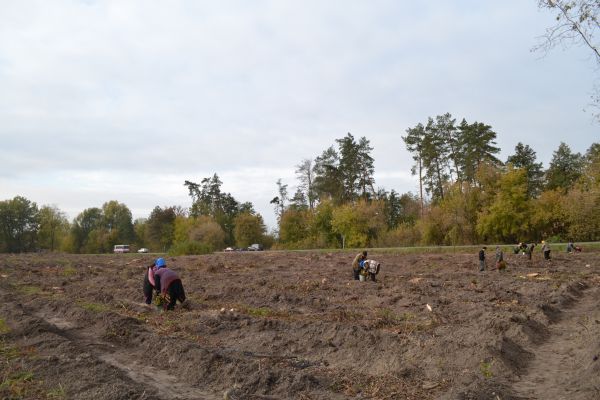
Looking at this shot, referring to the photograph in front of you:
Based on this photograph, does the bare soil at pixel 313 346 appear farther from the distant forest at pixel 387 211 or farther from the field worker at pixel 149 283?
the distant forest at pixel 387 211

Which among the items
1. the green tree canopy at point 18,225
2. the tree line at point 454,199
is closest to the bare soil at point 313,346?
the tree line at point 454,199

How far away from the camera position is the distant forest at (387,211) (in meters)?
44.8

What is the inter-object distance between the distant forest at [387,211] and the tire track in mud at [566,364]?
33870 mm

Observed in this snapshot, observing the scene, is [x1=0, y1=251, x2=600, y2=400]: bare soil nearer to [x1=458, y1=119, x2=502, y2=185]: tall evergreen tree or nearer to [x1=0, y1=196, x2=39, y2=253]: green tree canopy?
[x1=458, y1=119, x2=502, y2=185]: tall evergreen tree

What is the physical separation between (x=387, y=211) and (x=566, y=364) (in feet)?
192

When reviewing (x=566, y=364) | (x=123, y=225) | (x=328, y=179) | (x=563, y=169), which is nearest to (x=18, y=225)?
(x=123, y=225)

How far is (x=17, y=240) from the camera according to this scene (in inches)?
3433

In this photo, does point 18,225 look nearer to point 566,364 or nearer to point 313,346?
point 313,346

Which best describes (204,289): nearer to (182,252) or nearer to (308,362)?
(308,362)

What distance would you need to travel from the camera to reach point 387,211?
65.8 metres

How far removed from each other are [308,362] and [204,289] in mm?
9837

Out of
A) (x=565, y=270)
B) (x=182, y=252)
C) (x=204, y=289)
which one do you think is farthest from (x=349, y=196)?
(x=204, y=289)

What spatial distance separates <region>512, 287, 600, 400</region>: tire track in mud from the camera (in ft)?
20.5

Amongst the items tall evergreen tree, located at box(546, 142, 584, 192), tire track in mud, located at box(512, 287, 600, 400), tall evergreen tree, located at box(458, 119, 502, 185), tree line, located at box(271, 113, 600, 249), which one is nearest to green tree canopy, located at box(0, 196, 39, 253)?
tree line, located at box(271, 113, 600, 249)
